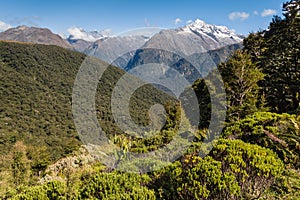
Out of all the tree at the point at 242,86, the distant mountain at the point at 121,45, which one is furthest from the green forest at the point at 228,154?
the distant mountain at the point at 121,45

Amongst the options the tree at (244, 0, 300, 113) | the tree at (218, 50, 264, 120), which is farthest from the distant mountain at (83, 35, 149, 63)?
the tree at (244, 0, 300, 113)

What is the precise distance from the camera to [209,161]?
178 inches

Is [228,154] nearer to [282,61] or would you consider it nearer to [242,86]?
[242,86]

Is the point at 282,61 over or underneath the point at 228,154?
over

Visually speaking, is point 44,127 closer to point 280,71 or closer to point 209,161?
point 280,71

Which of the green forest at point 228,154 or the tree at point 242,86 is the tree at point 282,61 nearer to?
the green forest at point 228,154

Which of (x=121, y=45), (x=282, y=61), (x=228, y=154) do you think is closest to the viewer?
(x=228, y=154)

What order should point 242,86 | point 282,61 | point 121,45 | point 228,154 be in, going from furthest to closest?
point 121,45 < point 282,61 < point 242,86 < point 228,154

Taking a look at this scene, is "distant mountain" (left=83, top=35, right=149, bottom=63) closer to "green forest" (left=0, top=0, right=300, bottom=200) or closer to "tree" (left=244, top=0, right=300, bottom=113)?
"green forest" (left=0, top=0, right=300, bottom=200)

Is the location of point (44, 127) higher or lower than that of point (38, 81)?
lower

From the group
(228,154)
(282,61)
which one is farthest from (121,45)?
(228,154)

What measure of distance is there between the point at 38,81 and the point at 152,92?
102 ft

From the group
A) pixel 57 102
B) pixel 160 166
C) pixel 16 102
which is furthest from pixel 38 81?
pixel 160 166

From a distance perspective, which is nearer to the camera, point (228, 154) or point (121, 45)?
point (228, 154)
